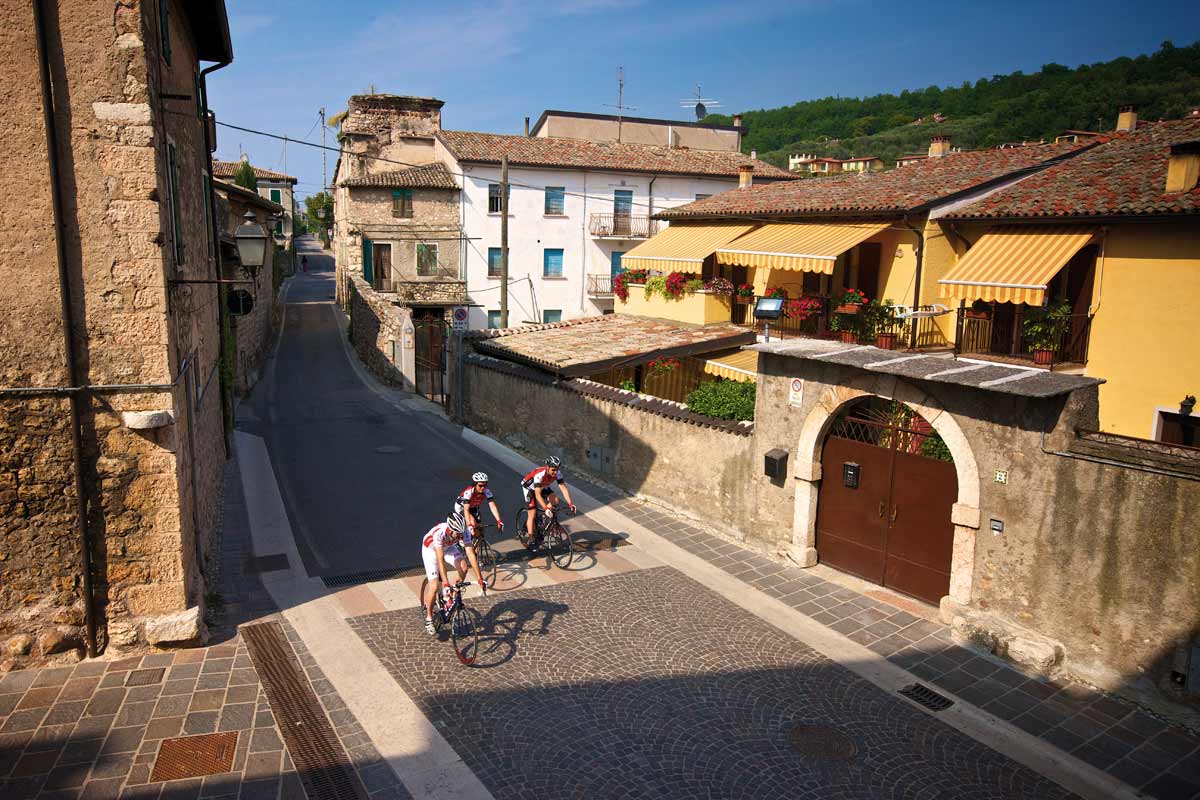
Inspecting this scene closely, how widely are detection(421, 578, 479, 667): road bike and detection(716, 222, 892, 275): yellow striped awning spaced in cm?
1112

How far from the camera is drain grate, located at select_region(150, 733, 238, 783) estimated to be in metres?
7.20

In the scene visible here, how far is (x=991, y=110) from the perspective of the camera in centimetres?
5775

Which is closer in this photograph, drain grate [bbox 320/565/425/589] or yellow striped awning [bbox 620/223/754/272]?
drain grate [bbox 320/565/425/589]

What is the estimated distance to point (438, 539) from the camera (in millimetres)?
9492

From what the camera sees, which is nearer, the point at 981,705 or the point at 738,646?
the point at 981,705

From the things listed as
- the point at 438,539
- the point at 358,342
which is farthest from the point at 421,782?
the point at 358,342

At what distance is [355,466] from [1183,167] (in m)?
17.3

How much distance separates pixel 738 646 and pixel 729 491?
163 inches

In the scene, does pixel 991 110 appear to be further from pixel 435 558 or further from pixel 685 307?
pixel 435 558

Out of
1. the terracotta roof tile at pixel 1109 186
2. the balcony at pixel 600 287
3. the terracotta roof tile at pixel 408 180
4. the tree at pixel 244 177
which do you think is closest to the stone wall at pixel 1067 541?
the terracotta roof tile at pixel 1109 186

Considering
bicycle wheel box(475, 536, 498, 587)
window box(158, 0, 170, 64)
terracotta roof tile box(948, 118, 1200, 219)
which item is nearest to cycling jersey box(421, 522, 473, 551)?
bicycle wheel box(475, 536, 498, 587)

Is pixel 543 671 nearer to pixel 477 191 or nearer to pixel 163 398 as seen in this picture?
pixel 163 398

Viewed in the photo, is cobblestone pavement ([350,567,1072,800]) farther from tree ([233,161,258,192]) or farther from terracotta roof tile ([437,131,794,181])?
tree ([233,161,258,192])

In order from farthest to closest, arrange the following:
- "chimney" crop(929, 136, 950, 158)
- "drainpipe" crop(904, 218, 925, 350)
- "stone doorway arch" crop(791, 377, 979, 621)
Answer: "chimney" crop(929, 136, 950, 158), "drainpipe" crop(904, 218, 925, 350), "stone doorway arch" crop(791, 377, 979, 621)
